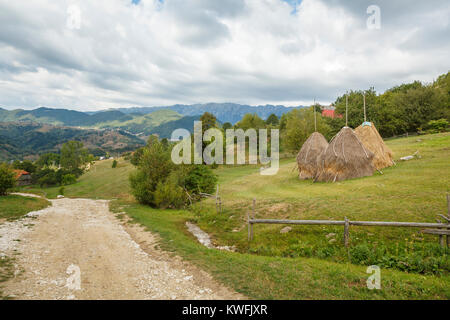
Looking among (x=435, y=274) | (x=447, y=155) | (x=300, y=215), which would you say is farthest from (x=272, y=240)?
(x=447, y=155)

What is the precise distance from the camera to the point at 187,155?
90.0ft

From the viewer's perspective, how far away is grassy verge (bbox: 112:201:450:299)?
21.4ft

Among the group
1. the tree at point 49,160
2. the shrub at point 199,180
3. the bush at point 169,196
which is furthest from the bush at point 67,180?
the shrub at point 199,180

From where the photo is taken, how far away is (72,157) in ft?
333

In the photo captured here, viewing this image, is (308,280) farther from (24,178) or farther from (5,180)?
(24,178)

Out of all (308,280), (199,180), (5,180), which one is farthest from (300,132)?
(5,180)

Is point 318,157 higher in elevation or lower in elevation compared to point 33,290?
higher

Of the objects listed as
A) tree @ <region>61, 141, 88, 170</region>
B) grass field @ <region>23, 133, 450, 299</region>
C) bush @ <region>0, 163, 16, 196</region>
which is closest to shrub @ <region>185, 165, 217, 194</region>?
grass field @ <region>23, 133, 450, 299</region>

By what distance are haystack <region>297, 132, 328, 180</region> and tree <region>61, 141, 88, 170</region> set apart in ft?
316

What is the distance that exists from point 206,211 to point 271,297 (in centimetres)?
1459

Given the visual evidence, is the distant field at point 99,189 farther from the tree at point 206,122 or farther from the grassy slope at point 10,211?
the tree at point 206,122

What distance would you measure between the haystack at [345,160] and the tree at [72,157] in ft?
328

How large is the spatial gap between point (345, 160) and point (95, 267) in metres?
21.3

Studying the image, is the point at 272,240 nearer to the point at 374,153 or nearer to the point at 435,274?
the point at 435,274
